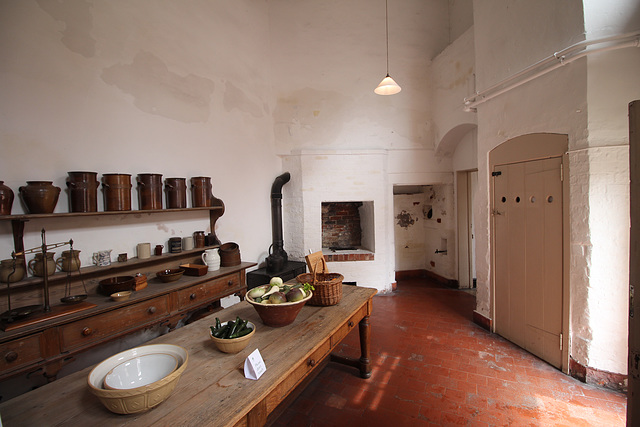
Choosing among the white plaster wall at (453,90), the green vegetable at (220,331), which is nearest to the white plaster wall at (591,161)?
the white plaster wall at (453,90)

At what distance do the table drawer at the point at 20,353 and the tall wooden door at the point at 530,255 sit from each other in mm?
4203

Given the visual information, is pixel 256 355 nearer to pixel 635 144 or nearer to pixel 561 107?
pixel 635 144

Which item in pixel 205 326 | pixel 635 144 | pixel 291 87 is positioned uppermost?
pixel 291 87

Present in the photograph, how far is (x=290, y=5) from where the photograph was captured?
16.4ft

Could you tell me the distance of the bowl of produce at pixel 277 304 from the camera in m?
1.75

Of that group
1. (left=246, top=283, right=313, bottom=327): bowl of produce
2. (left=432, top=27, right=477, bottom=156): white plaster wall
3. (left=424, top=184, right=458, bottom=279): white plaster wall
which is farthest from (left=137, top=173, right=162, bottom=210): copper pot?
(left=424, top=184, right=458, bottom=279): white plaster wall

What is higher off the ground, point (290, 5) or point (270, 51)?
point (290, 5)

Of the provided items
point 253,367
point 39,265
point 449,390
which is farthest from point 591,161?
point 39,265

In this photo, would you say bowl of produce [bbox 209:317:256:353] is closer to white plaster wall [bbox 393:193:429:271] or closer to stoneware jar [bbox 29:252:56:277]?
stoneware jar [bbox 29:252:56:277]

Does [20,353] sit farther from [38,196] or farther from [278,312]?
[278,312]

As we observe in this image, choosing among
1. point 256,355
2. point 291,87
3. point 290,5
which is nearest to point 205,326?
point 256,355

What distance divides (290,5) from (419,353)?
18.6ft

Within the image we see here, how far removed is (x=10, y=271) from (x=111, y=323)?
29.8 inches

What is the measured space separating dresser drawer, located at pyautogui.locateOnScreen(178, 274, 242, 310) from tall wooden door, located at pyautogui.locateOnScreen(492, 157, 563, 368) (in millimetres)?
3149
